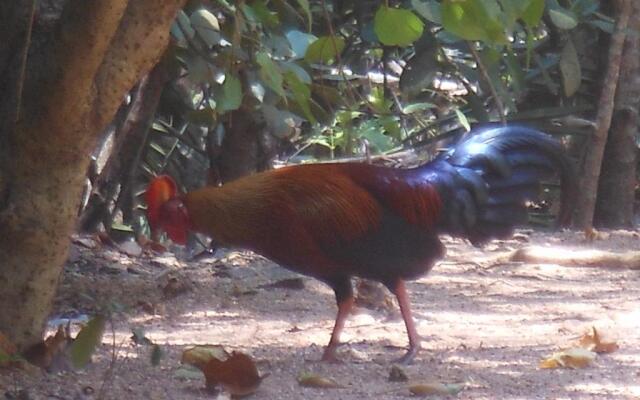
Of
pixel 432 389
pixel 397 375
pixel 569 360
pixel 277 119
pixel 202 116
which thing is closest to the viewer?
pixel 432 389

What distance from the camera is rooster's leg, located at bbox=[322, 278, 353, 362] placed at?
509 centimetres

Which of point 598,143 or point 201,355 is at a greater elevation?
point 598,143

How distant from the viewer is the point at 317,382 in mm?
4484

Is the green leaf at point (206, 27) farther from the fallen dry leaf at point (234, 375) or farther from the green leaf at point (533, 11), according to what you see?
the green leaf at point (533, 11)

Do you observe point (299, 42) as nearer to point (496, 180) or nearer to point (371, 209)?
point (371, 209)

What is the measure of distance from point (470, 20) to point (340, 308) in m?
2.10

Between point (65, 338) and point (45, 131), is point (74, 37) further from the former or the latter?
point (65, 338)

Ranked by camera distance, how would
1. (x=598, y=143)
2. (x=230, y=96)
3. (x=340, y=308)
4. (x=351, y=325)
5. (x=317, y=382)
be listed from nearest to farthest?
(x=317, y=382) < (x=230, y=96) < (x=340, y=308) < (x=351, y=325) < (x=598, y=143)

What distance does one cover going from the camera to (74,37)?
394 cm

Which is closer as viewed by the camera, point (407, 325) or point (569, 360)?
point (569, 360)

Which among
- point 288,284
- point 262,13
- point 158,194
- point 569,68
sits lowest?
point 288,284

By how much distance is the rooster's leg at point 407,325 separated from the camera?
16.8 feet

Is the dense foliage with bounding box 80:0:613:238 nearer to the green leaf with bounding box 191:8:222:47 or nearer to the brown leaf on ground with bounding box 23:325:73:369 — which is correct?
the green leaf with bounding box 191:8:222:47

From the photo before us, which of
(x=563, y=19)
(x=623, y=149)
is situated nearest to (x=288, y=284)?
(x=563, y=19)
